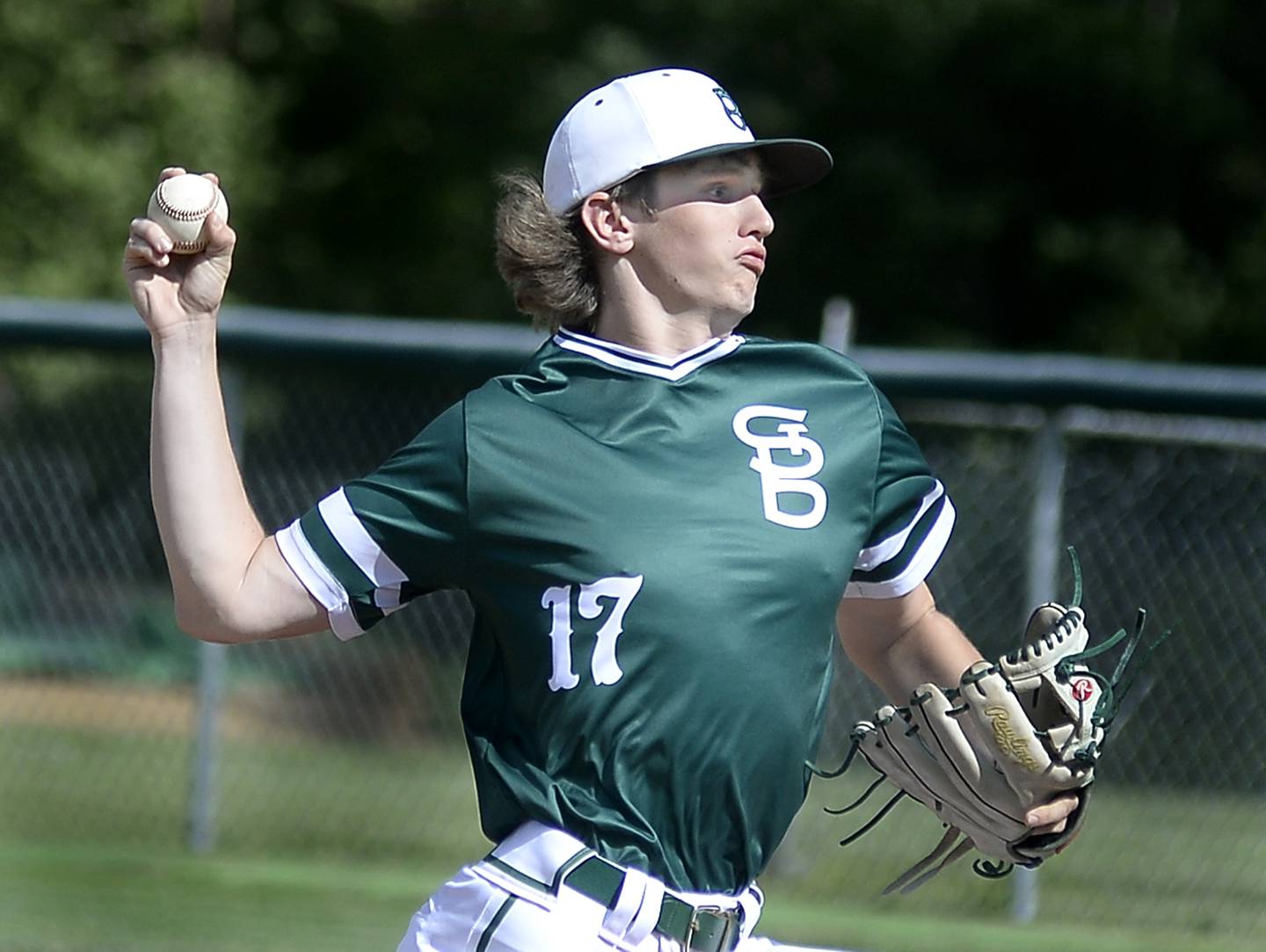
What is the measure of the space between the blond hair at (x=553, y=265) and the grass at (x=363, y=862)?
11.8 ft

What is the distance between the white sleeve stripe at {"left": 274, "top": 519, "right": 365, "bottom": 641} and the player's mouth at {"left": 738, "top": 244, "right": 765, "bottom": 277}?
743 millimetres

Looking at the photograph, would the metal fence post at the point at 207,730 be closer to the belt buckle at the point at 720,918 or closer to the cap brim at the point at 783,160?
the cap brim at the point at 783,160

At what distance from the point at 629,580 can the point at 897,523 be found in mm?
484

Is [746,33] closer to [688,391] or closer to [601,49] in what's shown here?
[601,49]

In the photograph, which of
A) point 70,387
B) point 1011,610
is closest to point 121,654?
point 70,387

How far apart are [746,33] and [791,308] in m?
2.74

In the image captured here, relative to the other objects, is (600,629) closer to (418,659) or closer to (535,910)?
(535,910)

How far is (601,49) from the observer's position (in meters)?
19.4

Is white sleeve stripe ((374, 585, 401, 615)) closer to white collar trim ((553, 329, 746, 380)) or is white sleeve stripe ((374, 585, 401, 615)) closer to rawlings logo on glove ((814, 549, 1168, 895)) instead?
white collar trim ((553, 329, 746, 380))

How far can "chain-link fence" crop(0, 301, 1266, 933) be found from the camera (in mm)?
7262

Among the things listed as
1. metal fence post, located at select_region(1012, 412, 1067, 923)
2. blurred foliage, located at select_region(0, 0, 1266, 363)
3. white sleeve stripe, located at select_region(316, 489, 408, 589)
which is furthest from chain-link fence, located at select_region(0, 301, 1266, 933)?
blurred foliage, located at select_region(0, 0, 1266, 363)

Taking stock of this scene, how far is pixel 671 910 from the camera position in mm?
2701

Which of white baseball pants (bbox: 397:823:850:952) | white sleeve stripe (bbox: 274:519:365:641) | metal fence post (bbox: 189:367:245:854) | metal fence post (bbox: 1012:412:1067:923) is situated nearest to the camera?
white baseball pants (bbox: 397:823:850:952)

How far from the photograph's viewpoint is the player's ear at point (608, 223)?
3006 mm
